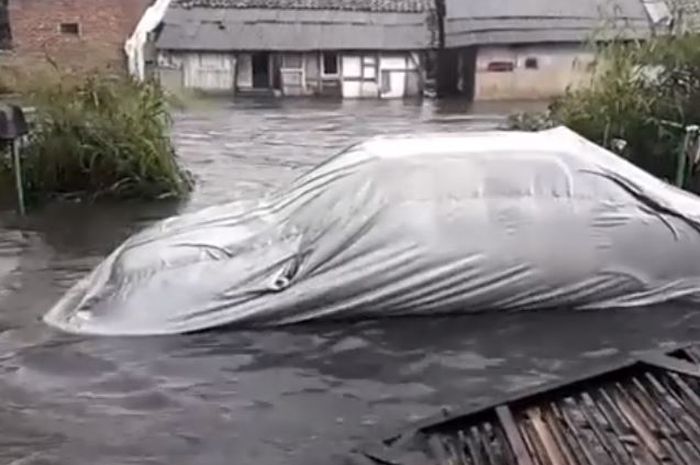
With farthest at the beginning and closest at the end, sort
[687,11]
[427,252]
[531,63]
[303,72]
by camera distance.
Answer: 1. [303,72]
2. [531,63]
3. [687,11]
4. [427,252]

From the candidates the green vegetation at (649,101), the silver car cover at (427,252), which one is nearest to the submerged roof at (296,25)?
the green vegetation at (649,101)

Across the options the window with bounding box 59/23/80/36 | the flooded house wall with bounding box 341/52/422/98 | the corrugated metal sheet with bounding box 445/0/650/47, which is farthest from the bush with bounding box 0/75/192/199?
the corrugated metal sheet with bounding box 445/0/650/47

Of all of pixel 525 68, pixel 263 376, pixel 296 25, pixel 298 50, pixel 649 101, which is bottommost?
pixel 263 376

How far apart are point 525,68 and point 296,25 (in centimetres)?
583


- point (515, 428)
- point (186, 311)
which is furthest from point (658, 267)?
point (186, 311)

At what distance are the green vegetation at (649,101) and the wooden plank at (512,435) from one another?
6.23m

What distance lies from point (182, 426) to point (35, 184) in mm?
6367

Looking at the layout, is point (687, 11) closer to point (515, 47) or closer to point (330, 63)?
point (515, 47)

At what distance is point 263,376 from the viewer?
5.77m

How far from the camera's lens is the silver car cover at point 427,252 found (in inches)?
252

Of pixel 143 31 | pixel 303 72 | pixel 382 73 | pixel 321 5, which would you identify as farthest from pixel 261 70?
pixel 143 31

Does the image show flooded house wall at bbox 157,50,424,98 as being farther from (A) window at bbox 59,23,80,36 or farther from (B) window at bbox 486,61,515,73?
(A) window at bbox 59,23,80,36

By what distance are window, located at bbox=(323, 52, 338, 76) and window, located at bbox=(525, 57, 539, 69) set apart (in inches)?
183

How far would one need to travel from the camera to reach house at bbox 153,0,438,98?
25844 mm
